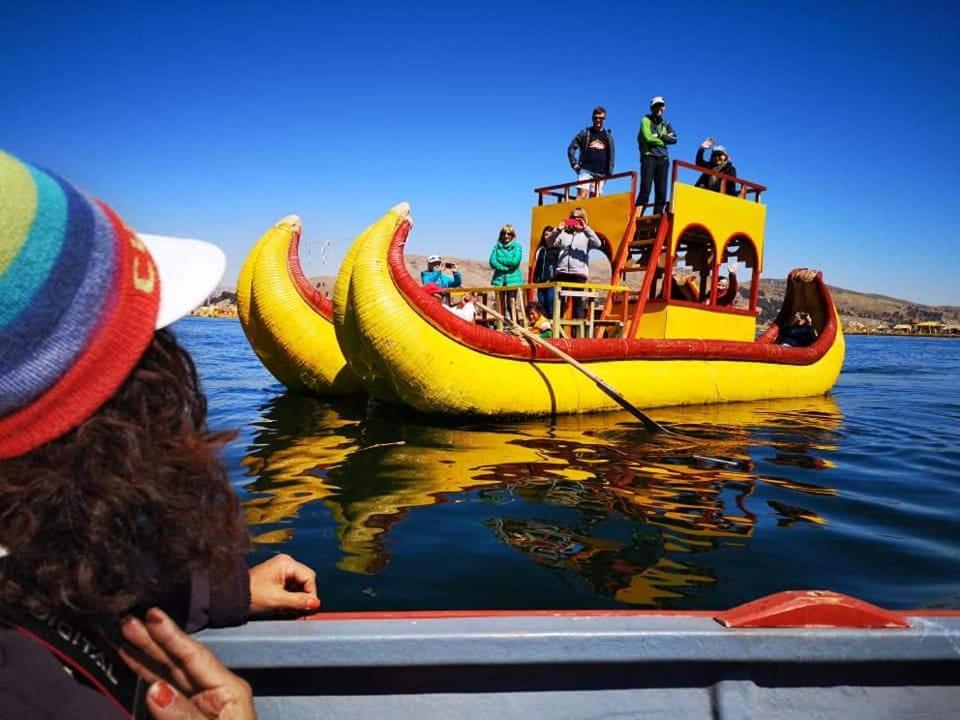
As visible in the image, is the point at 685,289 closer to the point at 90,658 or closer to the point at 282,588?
the point at 282,588

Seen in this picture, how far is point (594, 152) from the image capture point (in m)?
11.1

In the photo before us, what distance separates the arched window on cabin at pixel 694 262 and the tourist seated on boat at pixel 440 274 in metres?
3.48

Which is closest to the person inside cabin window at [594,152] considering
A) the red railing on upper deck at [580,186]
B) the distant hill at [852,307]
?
the red railing on upper deck at [580,186]

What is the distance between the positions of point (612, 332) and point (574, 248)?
2278 millimetres

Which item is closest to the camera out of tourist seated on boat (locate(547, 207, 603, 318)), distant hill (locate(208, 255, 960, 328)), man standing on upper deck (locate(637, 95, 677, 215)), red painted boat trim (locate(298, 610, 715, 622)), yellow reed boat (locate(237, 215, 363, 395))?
red painted boat trim (locate(298, 610, 715, 622))

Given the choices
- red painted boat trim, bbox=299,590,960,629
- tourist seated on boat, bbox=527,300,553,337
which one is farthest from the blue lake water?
tourist seated on boat, bbox=527,300,553,337

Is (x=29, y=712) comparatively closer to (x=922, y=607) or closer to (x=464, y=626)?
(x=464, y=626)

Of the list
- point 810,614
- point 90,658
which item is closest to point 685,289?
point 810,614

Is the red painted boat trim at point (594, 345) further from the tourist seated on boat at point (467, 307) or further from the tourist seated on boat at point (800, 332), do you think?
the tourist seated on boat at point (467, 307)

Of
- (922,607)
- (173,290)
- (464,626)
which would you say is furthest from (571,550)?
(173,290)

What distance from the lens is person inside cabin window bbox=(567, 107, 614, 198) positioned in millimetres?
10992

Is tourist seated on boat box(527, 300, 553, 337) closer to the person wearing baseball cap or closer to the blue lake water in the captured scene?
the blue lake water

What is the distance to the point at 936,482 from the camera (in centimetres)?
539

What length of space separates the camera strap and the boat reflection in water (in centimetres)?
223
